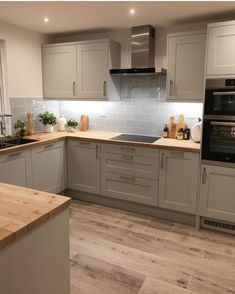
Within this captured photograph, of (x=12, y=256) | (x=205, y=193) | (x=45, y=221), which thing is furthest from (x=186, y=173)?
(x=12, y=256)

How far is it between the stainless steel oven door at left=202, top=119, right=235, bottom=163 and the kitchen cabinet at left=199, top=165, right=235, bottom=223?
120 millimetres

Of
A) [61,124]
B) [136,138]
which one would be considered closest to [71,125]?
[61,124]

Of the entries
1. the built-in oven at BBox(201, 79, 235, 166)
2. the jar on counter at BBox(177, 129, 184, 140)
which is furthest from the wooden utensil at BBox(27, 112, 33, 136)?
the built-in oven at BBox(201, 79, 235, 166)

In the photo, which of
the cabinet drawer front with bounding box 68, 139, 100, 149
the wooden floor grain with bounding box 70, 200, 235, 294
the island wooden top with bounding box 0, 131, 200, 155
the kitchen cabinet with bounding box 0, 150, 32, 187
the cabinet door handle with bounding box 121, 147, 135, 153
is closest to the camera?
the wooden floor grain with bounding box 70, 200, 235, 294

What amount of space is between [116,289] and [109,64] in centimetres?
268

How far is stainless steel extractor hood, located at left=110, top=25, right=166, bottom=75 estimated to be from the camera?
11.2 ft

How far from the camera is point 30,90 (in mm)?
3896

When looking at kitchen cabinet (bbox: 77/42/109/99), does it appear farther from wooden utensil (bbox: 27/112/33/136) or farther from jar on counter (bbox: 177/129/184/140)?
jar on counter (bbox: 177/129/184/140)

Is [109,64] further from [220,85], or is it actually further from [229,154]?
[229,154]

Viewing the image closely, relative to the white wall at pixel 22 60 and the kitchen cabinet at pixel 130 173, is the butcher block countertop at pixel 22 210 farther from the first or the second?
the white wall at pixel 22 60

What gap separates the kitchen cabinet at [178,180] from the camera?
3.05m

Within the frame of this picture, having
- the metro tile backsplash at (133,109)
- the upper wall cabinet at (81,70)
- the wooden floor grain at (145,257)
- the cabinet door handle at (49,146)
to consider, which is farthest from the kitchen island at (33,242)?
the metro tile backsplash at (133,109)

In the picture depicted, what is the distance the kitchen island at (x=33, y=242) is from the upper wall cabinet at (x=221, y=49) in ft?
6.83

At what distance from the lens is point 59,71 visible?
12.9 ft
